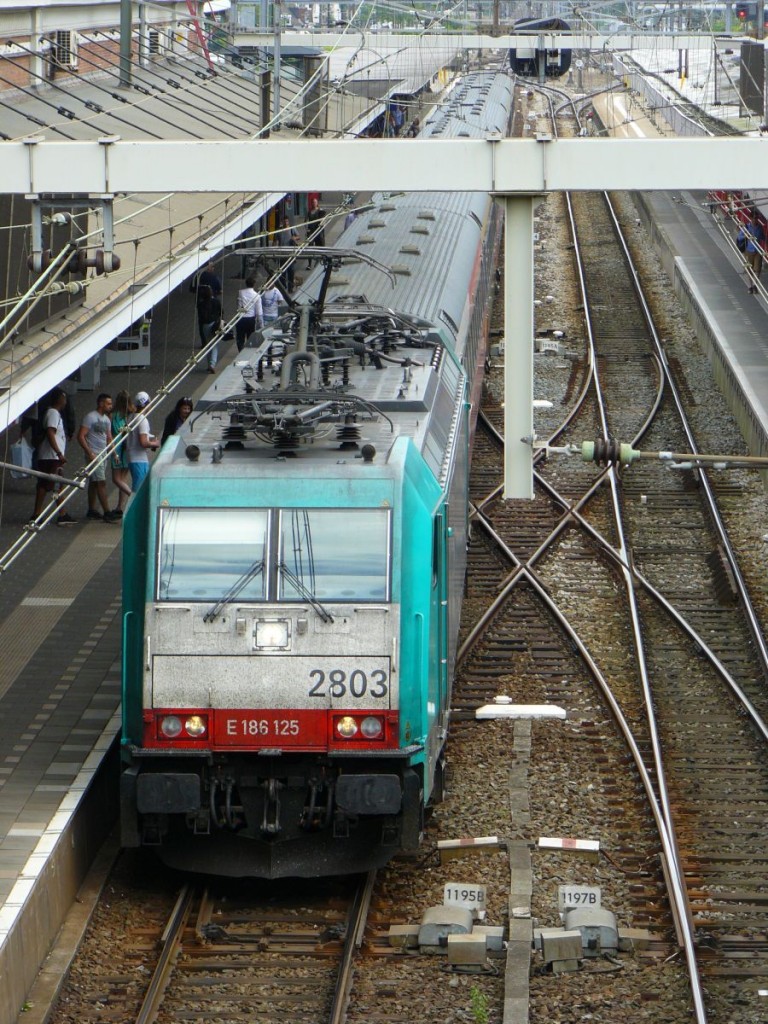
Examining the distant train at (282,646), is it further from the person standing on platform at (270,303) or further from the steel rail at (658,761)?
the person standing on platform at (270,303)

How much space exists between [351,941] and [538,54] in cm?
2950

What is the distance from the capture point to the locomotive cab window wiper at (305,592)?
983cm

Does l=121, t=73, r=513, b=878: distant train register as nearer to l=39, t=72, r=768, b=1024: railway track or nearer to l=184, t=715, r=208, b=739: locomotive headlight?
l=184, t=715, r=208, b=739: locomotive headlight

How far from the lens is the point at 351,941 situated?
9.74 m

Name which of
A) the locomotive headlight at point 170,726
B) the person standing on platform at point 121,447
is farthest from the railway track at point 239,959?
the person standing on platform at point 121,447

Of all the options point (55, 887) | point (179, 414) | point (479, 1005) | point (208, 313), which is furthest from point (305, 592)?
point (208, 313)

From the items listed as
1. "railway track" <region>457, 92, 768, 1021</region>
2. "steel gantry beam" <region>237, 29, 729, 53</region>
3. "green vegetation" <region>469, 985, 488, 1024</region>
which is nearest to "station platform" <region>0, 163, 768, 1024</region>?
"railway track" <region>457, 92, 768, 1021</region>

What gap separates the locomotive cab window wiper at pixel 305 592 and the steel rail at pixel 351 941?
6.07 feet

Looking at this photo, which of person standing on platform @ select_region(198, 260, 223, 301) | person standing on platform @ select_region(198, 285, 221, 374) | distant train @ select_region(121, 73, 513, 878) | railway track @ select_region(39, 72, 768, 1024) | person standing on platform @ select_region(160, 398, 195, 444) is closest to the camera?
railway track @ select_region(39, 72, 768, 1024)

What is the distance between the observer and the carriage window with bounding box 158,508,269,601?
9930 mm

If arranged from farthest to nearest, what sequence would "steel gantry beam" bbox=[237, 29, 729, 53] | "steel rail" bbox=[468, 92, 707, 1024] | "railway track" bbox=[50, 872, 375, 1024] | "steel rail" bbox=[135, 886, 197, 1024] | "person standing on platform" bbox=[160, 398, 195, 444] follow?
"steel gantry beam" bbox=[237, 29, 729, 53], "person standing on platform" bbox=[160, 398, 195, 444], "steel rail" bbox=[468, 92, 707, 1024], "railway track" bbox=[50, 872, 375, 1024], "steel rail" bbox=[135, 886, 197, 1024]

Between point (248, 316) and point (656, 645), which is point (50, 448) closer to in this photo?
point (656, 645)

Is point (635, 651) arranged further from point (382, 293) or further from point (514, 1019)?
point (514, 1019)

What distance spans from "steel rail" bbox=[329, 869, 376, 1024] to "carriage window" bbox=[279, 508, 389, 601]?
1.96 meters
